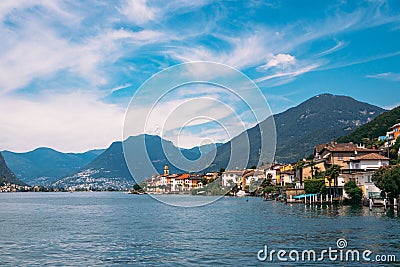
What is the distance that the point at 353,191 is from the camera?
60.4 metres

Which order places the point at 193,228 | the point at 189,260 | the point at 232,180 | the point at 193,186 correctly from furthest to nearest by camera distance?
the point at 193,186 < the point at 232,180 < the point at 193,228 < the point at 189,260

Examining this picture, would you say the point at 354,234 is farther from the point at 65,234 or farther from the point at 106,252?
the point at 65,234

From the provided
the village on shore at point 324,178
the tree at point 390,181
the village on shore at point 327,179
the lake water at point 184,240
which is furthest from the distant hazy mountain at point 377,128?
the lake water at point 184,240

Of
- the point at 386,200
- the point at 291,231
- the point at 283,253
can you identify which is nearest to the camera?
the point at 283,253

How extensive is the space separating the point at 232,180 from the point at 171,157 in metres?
83.7

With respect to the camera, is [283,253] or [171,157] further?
[171,157]

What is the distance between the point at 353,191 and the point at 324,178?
7.58 m

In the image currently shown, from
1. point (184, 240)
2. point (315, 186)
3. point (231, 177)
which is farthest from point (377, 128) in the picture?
point (184, 240)

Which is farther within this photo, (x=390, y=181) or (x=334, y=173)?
(x=334, y=173)

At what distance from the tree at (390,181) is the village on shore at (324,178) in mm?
1533

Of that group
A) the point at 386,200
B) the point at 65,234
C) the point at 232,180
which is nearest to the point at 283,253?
the point at 65,234

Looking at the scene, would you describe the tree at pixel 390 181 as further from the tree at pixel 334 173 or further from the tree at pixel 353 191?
the tree at pixel 334 173

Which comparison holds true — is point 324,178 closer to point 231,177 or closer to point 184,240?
point 184,240

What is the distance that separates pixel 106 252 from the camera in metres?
25.8
